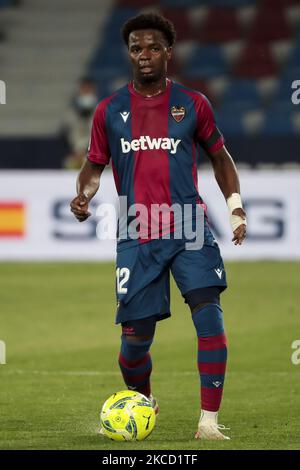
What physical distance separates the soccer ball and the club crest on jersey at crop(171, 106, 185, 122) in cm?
152

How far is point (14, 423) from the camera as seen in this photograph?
7.34 metres

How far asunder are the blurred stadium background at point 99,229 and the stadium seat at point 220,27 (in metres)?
0.03

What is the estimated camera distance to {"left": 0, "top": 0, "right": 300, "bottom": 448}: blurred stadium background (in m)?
8.31

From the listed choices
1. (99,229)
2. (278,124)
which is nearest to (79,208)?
(99,229)

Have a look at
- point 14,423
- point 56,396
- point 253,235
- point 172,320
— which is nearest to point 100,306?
point 172,320

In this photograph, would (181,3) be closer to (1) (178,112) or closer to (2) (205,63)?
(2) (205,63)

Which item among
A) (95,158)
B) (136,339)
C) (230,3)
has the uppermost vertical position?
(230,3)

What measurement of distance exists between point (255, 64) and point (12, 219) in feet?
32.2

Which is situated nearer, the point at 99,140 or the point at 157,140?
the point at 157,140

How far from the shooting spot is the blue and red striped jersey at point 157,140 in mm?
6898

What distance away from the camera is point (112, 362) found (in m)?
10.2

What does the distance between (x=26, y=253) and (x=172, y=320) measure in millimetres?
5127

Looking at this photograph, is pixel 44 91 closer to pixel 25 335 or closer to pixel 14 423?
pixel 25 335

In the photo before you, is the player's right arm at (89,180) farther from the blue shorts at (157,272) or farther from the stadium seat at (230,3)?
the stadium seat at (230,3)
